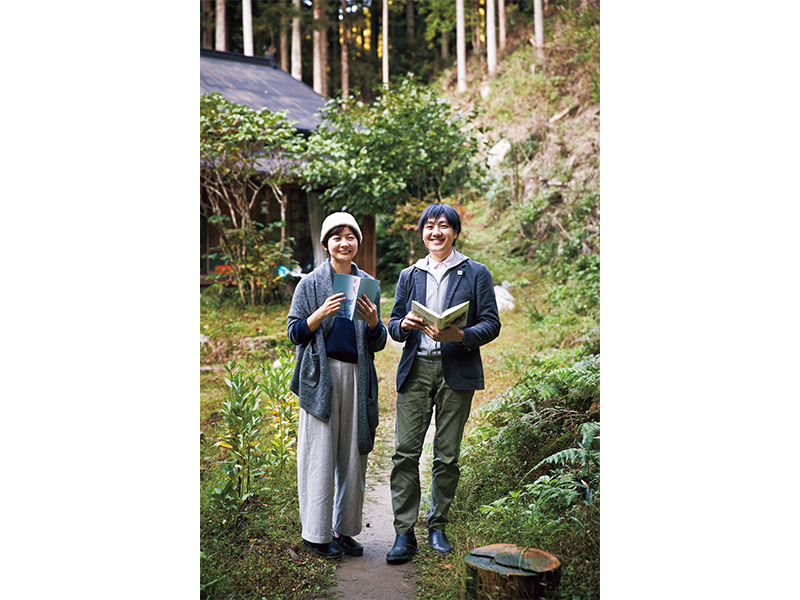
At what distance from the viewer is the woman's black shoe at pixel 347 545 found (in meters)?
3.49

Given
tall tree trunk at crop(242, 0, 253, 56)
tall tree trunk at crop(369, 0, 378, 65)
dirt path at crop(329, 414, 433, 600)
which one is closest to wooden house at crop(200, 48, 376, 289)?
tall tree trunk at crop(242, 0, 253, 56)

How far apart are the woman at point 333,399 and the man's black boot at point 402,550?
0.23 meters

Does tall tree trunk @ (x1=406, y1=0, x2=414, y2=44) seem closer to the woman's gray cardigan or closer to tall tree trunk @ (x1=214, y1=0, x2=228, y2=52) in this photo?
tall tree trunk @ (x1=214, y1=0, x2=228, y2=52)

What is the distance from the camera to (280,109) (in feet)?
40.3

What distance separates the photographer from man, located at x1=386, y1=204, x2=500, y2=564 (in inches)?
135

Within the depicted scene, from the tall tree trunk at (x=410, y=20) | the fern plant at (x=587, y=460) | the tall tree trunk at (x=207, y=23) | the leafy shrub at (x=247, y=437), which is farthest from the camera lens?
the tall tree trunk at (x=410, y=20)

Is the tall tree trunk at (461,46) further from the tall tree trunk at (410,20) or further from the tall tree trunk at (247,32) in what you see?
the tall tree trunk at (247,32)

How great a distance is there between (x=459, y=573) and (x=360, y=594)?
531 mm

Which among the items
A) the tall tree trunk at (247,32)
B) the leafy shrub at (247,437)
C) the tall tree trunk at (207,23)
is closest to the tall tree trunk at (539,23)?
the tall tree trunk at (247,32)
